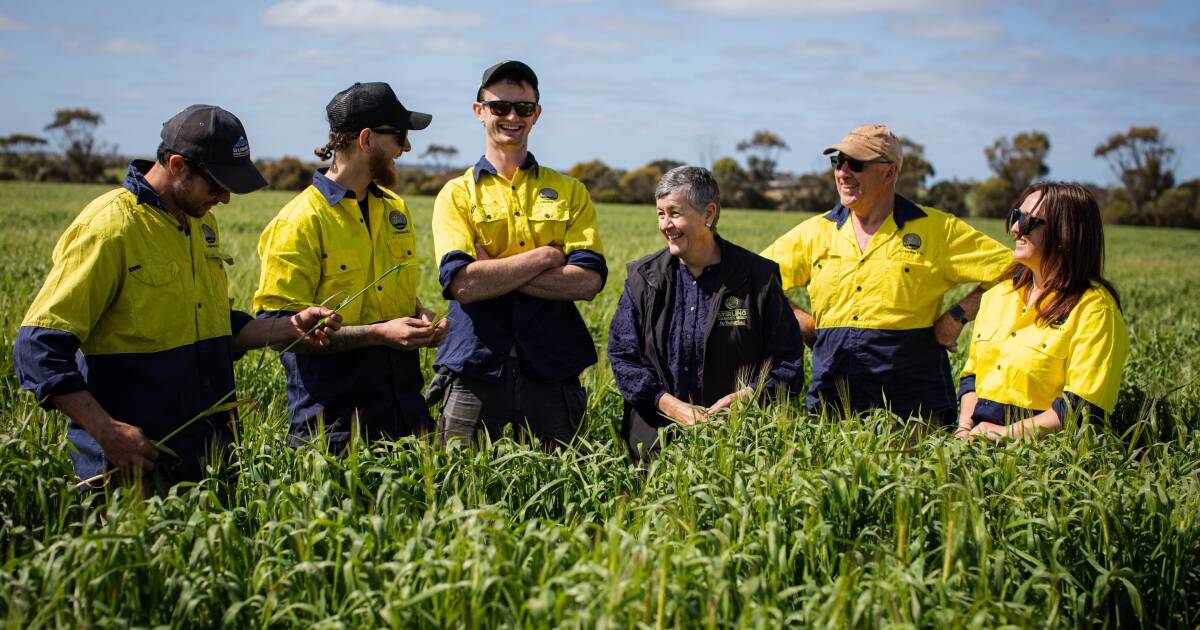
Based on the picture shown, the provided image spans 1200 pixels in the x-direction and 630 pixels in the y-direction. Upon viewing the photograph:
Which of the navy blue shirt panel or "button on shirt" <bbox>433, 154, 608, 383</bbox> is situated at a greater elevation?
"button on shirt" <bbox>433, 154, 608, 383</bbox>

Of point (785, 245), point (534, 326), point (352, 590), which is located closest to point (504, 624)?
point (352, 590)

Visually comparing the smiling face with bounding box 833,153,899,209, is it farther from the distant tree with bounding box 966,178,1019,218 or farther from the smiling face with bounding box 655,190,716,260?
the distant tree with bounding box 966,178,1019,218

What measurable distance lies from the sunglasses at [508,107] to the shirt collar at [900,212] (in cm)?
170

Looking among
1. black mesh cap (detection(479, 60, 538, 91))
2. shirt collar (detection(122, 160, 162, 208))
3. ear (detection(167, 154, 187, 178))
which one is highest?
black mesh cap (detection(479, 60, 538, 91))

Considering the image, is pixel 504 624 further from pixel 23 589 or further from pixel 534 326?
pixel 534 326

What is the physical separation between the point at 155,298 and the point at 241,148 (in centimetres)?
62

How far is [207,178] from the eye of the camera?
122 inches

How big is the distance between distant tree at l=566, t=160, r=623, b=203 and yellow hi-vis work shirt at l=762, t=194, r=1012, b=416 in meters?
61.5

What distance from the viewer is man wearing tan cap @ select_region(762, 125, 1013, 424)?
4.21m

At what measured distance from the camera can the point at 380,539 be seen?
269 cm

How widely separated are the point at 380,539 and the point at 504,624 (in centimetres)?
55

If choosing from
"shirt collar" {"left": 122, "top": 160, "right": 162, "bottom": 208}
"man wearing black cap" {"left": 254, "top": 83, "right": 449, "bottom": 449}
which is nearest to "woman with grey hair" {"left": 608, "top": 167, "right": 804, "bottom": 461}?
"man wearing black cap" {"left": 254, "top": 83, "right": 449, "bottom": 449}

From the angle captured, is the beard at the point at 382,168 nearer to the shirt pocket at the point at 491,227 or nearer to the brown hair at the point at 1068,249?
the shirt pocket at the point at 491,227

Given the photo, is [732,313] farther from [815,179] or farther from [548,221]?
[815,179]
